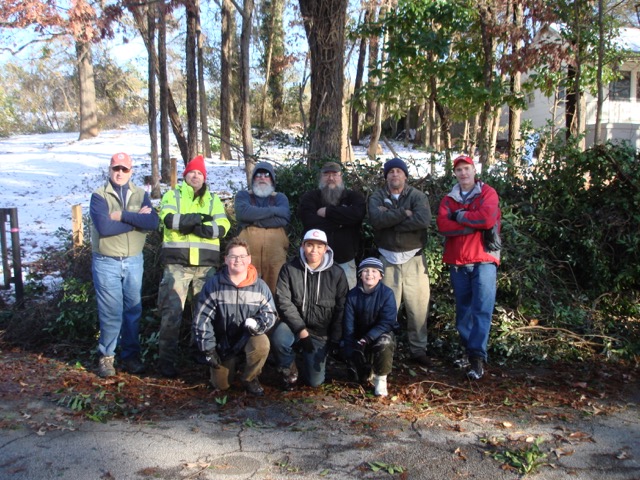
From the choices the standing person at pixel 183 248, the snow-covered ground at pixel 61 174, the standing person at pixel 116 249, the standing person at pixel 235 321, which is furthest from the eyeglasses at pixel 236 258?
the snow-covered ground at pixel 61 174

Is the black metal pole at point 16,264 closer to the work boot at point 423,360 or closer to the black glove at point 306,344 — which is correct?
the black glove at point 306,344

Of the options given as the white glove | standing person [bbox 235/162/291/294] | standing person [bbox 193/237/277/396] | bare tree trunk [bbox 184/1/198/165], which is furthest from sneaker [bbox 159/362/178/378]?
bare tree trunk [bbox 184/1/198/165]

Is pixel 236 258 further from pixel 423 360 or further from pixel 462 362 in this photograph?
pixel 462 362

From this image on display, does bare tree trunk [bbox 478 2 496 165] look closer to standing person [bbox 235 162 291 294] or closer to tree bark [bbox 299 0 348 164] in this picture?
tree bark [bbox 299 0 348 164]

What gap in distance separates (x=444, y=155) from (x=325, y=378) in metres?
3.51

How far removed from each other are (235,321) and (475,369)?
228cm

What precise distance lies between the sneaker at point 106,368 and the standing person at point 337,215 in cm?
232

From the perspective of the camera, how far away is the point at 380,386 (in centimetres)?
482

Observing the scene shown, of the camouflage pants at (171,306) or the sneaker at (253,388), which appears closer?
the sneaker at (253,388)

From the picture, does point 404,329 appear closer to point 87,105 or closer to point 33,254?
point 33,254

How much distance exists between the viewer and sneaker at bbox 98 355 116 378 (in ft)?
17.3

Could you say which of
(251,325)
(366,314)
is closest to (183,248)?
(251,325)

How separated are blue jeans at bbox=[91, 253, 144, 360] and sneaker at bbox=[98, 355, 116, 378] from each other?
0.05 m

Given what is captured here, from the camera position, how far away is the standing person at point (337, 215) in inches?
223
